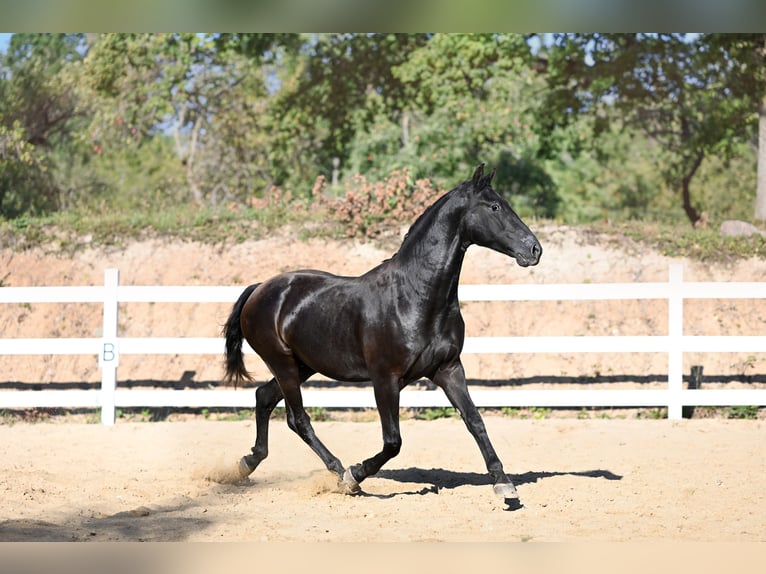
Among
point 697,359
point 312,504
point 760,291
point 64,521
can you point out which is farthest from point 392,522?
point 697,359

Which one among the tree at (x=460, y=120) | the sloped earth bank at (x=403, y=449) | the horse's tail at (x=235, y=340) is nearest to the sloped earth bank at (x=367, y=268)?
the sloped earth bank at (x=403, y=449)

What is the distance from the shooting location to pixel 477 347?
1034cm

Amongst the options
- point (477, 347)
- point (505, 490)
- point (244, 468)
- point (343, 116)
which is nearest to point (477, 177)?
point (505, 490)

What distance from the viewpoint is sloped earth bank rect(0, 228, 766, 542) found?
5816 mm

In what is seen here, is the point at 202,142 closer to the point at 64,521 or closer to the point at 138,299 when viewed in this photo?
the point at 138,299

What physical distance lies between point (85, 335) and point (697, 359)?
325 inches

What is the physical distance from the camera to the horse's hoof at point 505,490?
19.9 ft

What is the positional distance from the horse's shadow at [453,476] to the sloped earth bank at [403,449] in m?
0.02

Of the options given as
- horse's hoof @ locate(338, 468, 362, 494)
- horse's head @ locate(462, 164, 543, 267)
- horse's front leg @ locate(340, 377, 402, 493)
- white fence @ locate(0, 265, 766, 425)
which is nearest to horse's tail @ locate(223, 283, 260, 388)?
horse's hoof @ locate(338, 468, 362, 494)

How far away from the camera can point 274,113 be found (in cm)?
2136

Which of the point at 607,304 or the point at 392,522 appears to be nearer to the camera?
the point at 392,522

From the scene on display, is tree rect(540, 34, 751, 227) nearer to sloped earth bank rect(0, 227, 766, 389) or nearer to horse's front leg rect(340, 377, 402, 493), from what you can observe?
sloped earth bank rect(0, 227, 766, 389)

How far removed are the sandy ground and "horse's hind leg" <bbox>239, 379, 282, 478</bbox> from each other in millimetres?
164

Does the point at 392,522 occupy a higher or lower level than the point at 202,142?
lower
